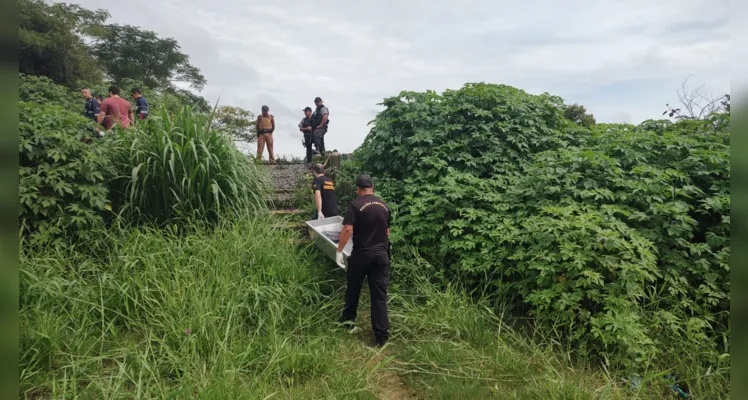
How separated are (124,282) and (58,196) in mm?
1443

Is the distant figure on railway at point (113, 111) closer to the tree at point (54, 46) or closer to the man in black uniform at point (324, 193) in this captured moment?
the man in black uniform at point (324, 193)

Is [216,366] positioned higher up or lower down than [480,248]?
lower down

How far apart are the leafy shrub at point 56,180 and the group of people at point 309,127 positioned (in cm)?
530

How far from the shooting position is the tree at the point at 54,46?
16234mm

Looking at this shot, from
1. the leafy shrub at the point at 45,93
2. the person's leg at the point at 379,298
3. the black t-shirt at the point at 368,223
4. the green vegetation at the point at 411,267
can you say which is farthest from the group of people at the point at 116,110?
the leafy shrub at the point at 45,93

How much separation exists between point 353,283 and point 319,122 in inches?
259

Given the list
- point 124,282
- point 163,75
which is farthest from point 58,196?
point 163,75

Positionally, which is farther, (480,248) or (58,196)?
(480,248)

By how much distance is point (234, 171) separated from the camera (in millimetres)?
5430

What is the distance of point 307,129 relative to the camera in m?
9.89

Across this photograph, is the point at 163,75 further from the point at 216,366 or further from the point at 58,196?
the point at 216,366

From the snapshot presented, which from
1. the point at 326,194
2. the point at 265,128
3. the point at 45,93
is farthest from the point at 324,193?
the point at 45,93

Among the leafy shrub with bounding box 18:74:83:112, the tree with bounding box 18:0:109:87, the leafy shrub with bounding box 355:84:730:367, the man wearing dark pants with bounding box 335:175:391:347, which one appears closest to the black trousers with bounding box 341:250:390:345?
the man wearing dark pants with bounding box 335:175:391:347

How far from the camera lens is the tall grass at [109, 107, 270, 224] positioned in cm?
491
